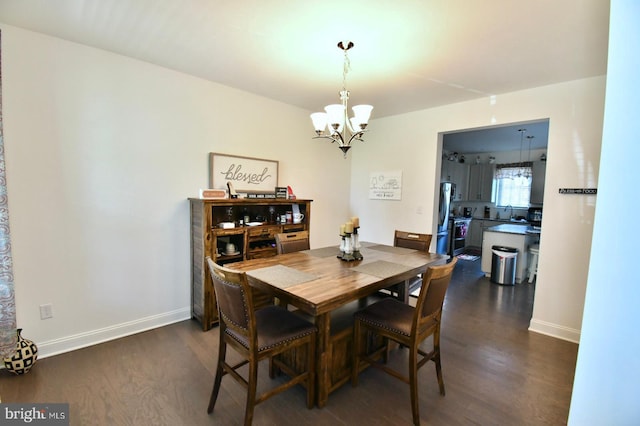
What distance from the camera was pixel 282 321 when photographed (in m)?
1.81

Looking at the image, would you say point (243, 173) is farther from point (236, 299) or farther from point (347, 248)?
point (236, 299)

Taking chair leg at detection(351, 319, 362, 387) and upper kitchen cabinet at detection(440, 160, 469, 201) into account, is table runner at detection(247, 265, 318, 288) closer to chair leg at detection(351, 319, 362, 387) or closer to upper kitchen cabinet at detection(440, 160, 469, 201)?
chair leg at detection(351, 319, 362, 387)

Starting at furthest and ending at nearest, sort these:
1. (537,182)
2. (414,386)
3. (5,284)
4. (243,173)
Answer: (537,182)
(243,173)
(5,284)
(414,386)

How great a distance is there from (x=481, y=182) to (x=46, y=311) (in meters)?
8.08

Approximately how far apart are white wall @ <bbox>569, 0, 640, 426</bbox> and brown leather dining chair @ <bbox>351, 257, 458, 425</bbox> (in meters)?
0.79

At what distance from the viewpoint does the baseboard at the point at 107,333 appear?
7.57 feet

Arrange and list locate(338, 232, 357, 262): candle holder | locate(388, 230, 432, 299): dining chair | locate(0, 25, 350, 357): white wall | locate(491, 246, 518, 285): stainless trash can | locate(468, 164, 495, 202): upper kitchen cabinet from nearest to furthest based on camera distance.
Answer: locate(0, 25, 350, 357): white wall, locate(338, 232, 357, 262): candle holder, locate(388, 230, 432, 299): dining chair, locate(491, 246, 518, 285): stainless trash can, locate(468, 164, 495, 202): upper kitchen cabinet

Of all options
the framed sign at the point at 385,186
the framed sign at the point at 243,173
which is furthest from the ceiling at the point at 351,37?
the framed sign at the point at 385,186

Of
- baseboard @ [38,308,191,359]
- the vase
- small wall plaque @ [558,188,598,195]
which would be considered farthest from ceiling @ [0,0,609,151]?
baseboard @ [38,308,191,359]

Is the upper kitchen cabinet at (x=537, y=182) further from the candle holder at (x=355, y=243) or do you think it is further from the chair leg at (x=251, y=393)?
the chair leg at (x=251, y=393)

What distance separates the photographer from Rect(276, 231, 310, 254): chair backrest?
279cm

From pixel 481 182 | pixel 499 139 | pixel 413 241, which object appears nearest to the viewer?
pixel 413 241

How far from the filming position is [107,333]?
2.55m

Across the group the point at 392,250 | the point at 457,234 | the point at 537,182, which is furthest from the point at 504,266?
the point at 537,182
